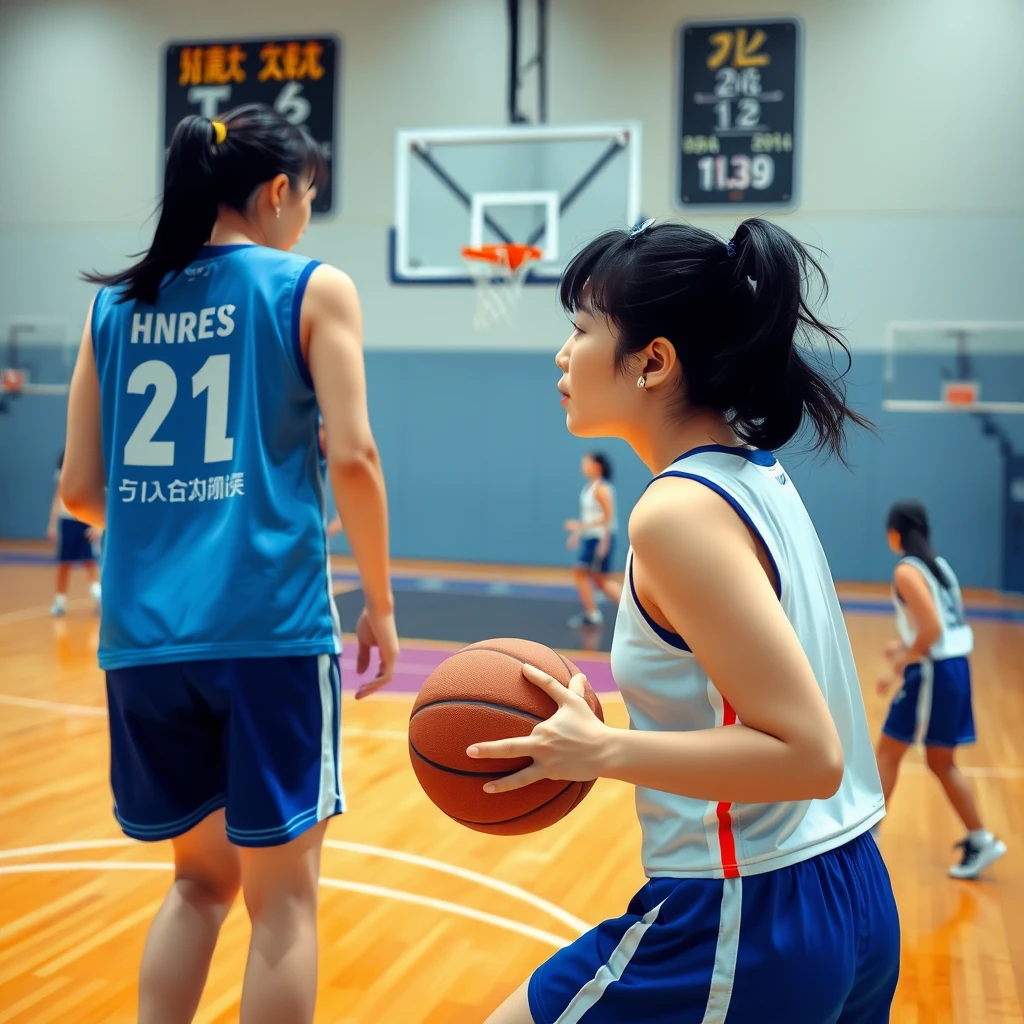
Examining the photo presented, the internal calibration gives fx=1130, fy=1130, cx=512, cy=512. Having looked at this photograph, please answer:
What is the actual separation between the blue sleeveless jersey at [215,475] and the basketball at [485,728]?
0.50 meters

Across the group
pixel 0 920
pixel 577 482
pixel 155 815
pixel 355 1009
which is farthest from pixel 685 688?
pixel 577 482

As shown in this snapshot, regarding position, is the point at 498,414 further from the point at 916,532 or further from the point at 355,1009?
the point at 355,1009

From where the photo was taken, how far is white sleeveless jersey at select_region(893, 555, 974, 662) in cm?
388

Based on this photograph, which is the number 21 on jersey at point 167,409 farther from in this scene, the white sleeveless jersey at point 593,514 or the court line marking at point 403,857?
the white sleeveless jersey at point 593,514

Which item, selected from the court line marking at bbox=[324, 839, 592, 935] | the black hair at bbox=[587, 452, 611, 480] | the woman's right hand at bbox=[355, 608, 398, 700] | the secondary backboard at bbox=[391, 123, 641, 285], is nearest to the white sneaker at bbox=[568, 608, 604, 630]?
the black hair at bbox=[587, 452, 611, 480]

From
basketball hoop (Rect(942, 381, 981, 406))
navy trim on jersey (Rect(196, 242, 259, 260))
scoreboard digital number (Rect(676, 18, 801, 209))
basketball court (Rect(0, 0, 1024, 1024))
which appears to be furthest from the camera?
scoreboard digital number (Rect(676, 18, 801, 209))

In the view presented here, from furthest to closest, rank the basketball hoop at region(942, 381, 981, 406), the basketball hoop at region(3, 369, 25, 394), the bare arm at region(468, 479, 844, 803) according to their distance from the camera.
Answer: the basketball hoop at region(3, 369, 25, 394)
the basketball hoop at region(942, 381, 981, 406)
the bare arm at region(468, 479, 844, 803)

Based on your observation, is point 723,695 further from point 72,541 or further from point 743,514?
point 72,541

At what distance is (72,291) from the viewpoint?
45.9 ft

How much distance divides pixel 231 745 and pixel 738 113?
10789mm

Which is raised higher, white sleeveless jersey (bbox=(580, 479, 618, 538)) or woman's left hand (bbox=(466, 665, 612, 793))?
woman's left hand (bbox=(466, 665, 612, 793))

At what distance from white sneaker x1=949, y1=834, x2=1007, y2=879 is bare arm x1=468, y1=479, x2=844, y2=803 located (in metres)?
2.99

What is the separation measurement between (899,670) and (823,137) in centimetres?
888

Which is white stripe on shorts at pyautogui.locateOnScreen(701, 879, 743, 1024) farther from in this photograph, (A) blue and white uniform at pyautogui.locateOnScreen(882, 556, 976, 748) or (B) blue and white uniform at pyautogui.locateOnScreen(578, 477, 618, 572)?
(B) blue and white uniform at pyautogui.locateOnScreen(578, 477, 618, 572)
